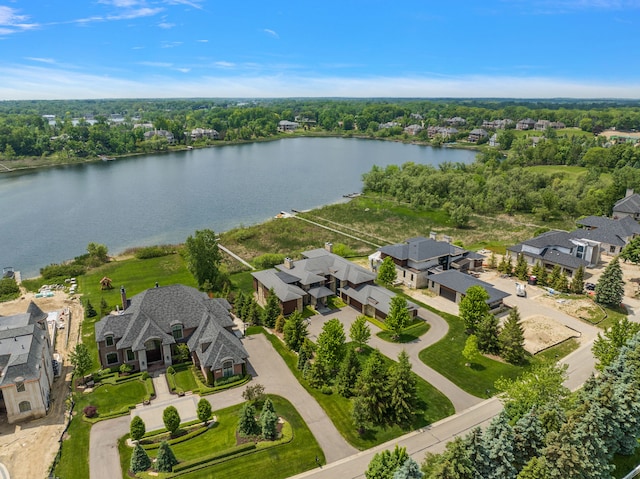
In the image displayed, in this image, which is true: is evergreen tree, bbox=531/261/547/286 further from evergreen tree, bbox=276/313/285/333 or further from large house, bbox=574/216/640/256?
evergreen tree, bbox=276/313/285/333

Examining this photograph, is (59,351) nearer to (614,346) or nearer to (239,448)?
(239,448)

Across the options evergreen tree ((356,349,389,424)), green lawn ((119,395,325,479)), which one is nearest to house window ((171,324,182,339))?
green lawn ((119,395,325,479))

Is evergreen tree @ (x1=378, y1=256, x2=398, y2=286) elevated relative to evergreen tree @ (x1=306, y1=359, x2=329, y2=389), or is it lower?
elevated

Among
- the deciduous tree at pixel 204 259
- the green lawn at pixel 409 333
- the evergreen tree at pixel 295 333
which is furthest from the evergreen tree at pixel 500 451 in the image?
the deciduous tree at pixel 204 259

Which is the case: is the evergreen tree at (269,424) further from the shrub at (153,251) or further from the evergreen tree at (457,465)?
the shrub at (153,251)

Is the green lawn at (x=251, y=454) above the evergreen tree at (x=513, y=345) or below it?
below
